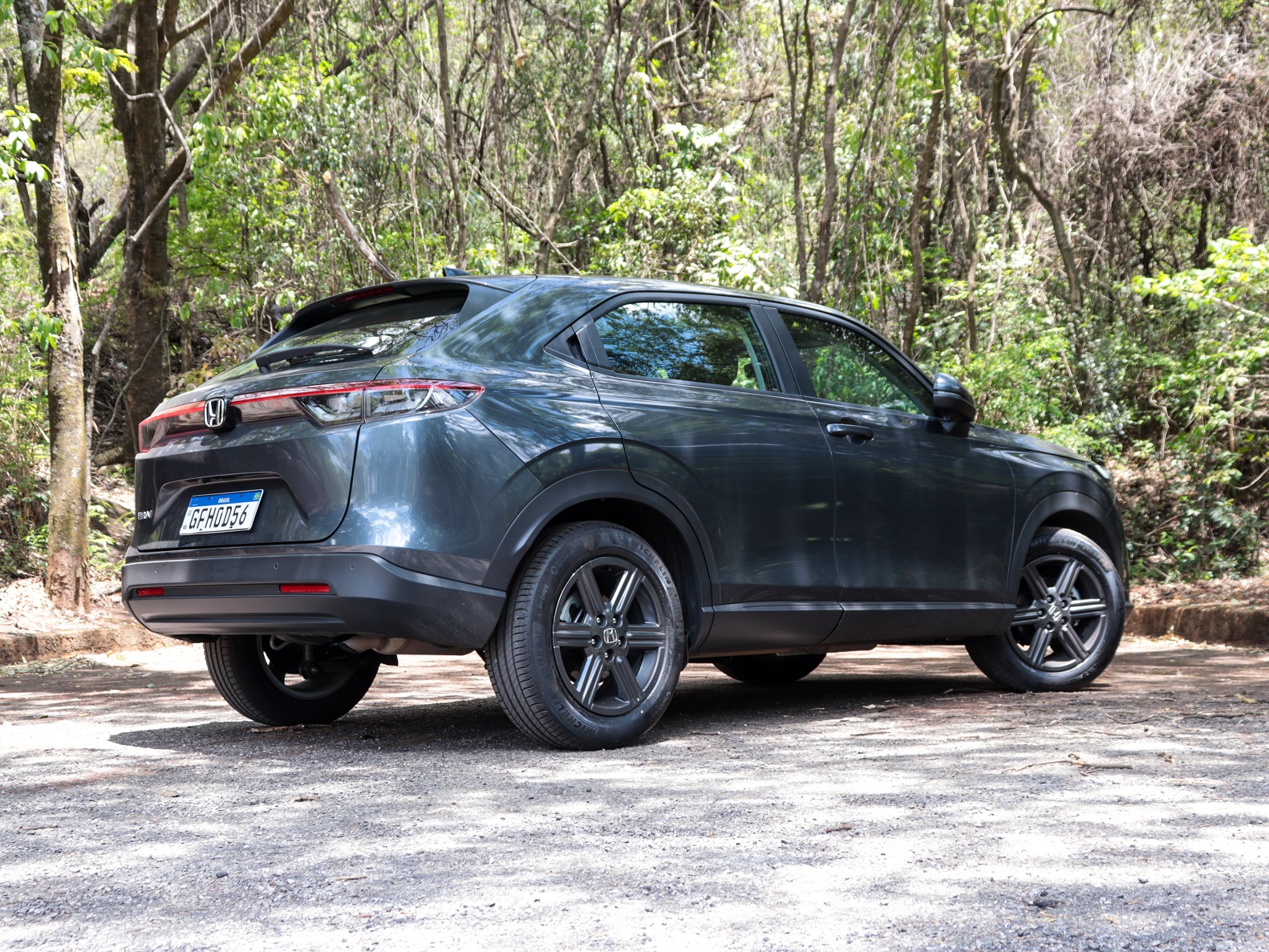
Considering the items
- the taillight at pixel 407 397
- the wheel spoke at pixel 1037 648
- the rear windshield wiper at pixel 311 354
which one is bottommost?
the wheel spoke at pixel 1037 648

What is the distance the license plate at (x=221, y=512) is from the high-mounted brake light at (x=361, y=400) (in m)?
0.28

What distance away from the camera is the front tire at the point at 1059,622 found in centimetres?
629

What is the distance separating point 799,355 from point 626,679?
1.72m

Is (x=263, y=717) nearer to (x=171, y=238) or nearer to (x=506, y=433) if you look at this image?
(x=506, y=433)

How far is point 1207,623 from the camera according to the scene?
974cm

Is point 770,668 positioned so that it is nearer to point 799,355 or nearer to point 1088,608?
point 1088,608

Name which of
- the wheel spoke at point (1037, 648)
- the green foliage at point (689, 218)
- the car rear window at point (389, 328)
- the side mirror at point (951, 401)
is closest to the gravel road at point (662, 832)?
the wheel spoke at point (1037, 648)

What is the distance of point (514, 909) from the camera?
2.64m

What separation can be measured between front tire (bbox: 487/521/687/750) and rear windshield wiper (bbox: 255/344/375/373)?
957 millimetres

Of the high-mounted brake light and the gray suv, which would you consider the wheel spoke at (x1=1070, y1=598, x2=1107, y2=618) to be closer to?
the gray suv

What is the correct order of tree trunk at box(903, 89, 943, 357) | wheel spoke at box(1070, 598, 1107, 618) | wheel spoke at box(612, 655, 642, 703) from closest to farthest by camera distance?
wheel spoke at box(612, 655, 642, 703) < wheel spoke at box(1070, 598, 1107, 618) < tree trunk at box(903, 89, 943, 357)

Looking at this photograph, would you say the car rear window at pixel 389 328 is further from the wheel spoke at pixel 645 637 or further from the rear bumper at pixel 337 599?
the wheel spoke at pixel 645 637

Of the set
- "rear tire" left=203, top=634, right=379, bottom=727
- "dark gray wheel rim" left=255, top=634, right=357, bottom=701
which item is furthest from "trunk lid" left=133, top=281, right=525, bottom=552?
"dark gray wheel rim" left=255, top=634, right=357, bottom=701

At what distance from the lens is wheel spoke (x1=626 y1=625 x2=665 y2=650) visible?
184 inches
